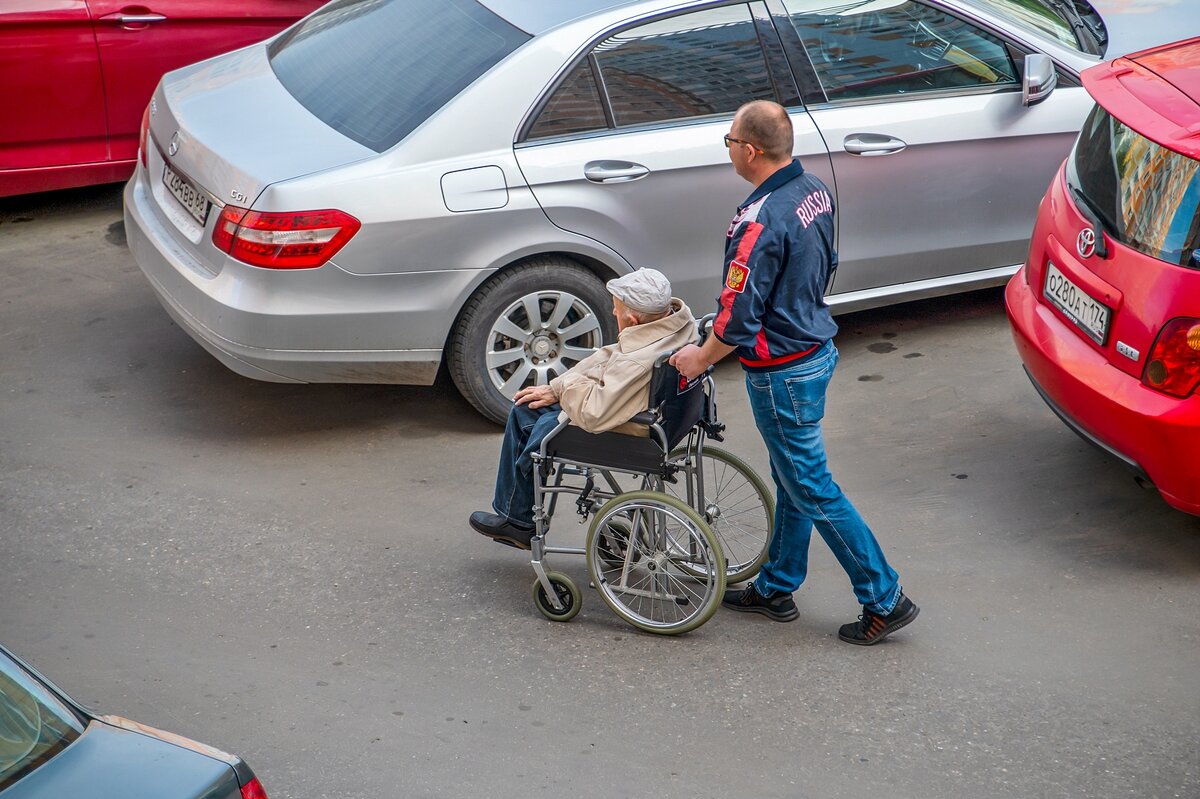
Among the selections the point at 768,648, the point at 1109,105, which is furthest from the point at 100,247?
the point at 1109,105

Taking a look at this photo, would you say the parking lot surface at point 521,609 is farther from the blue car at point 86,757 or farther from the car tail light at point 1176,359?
the blue car at point 86,757

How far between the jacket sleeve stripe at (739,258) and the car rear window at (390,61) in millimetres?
1848

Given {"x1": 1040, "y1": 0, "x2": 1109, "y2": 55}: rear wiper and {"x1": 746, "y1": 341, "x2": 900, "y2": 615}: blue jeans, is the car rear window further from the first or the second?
{"x1": 1040, "y1": 0, "x2": 1109, "y2": 55}: rear wiper

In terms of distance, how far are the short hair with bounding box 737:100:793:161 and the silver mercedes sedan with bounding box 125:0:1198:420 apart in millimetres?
1536

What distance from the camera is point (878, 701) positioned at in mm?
3893

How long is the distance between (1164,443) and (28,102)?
585cm

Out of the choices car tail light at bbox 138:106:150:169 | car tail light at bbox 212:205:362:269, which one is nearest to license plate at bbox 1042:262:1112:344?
car tail light at bbox 212:205:362:269

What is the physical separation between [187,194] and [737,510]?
2.58 m

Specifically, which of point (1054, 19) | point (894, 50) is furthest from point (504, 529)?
point (1054, 19)

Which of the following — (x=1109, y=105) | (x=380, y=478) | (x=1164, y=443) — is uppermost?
(x=1109, y=105)

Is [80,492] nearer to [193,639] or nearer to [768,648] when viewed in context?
[193,639]

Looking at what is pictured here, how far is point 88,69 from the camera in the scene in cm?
716

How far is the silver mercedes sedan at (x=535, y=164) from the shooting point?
198 inches

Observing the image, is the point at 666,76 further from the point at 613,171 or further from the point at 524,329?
the point at 524,329
